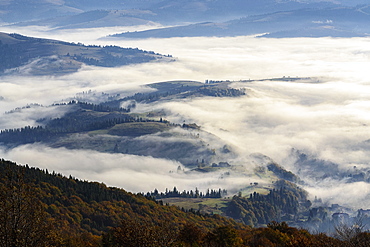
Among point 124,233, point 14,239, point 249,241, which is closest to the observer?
point 14,239

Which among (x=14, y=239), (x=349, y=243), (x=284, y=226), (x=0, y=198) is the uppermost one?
(x=0, y=198)

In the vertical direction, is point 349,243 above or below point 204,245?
above

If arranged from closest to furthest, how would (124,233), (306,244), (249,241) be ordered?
(124,233)
(306,244)
(249,241)

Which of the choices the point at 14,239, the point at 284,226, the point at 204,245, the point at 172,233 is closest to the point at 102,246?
the point at 204,245

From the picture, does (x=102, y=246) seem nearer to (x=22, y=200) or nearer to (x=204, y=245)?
(x=204, y=245)

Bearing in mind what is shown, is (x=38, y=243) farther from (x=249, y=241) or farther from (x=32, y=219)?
(x=249, y=241)

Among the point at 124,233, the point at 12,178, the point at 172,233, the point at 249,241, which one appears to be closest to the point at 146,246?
the point at 172,233

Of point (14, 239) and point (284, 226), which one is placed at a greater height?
point (14, 239)

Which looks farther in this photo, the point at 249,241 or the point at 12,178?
the point at 249,241

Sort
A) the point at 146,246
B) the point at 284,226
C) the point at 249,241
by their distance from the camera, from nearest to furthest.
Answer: the point at 146,246 < the point at 249,241 < the point at 284,226
